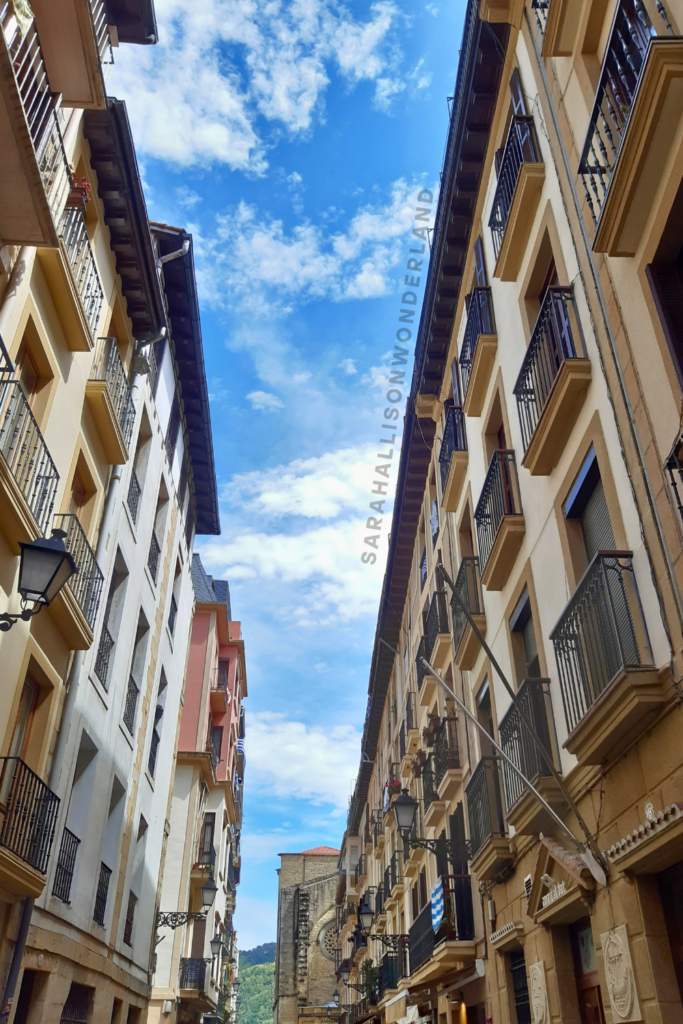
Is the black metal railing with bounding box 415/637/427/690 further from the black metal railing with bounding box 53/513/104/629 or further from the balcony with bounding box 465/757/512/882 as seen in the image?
the black metal railing with bounding box 53/513/104/629

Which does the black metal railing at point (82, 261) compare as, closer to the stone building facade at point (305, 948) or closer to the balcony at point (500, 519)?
the balcony at point (500, 519)

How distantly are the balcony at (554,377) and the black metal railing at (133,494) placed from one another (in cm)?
859

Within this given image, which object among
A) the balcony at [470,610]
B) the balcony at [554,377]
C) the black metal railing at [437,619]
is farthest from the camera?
the black metal railing at [437,619]

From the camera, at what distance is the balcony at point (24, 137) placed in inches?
296

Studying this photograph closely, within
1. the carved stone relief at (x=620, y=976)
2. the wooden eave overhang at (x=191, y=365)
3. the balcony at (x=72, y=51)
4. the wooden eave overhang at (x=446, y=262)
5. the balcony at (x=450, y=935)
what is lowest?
the carved stone relief at (x=620, y=976)

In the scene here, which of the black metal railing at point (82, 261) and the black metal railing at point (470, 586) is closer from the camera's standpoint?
the black metal railing at point (82, 261)

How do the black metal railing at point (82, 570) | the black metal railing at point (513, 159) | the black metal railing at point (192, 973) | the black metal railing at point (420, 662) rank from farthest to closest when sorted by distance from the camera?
1. the black metal railing at point (192, 973)
2. the black metal railing at point (420, 662)
3. the black metal railing at point (82, 570)
4. the black metal railing at point (513, 159)

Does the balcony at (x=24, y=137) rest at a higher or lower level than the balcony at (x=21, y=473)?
higher

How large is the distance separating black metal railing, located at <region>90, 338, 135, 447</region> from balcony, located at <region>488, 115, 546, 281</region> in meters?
6.45

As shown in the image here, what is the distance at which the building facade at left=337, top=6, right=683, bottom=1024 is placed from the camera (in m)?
5.96

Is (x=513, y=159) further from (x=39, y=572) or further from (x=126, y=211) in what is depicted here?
(x=39, y=572)

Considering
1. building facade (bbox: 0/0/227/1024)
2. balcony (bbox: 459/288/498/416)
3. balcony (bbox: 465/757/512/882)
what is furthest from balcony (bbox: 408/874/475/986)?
balcony (bbox: 459/288/498/416)

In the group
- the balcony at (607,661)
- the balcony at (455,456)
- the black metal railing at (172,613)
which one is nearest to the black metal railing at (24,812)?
the balcony at (607,661)

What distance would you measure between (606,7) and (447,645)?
1099cm
